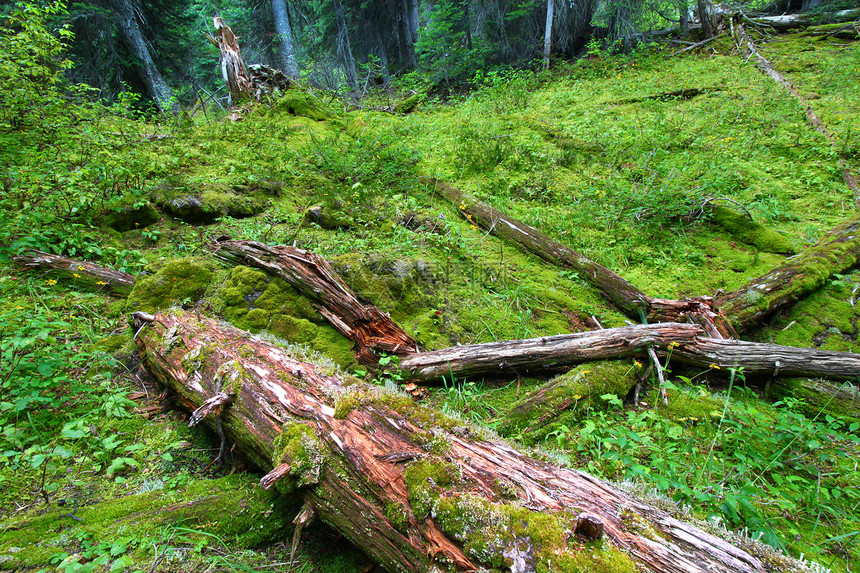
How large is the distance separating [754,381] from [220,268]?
18.9ft

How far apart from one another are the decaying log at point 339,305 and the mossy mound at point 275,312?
0.32 ft

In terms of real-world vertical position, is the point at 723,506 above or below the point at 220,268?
below

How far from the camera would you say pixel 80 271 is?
4074mm

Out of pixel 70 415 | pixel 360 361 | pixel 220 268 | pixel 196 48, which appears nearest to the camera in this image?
pixel 70 415

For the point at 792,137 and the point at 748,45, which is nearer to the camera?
the point at 792,137

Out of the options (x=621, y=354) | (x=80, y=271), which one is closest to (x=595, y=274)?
(x=621, y=354)

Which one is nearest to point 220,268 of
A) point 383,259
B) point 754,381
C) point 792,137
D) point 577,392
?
point 383,259

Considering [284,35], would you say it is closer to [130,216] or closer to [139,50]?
[139,50]

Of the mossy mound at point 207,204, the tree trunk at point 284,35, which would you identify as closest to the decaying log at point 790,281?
the mossy mound at point 207,204

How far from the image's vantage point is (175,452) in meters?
2.62

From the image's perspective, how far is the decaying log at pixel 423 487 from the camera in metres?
1.51

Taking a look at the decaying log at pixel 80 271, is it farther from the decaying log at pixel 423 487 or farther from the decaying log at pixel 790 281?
the decaying log at pixel 790 281

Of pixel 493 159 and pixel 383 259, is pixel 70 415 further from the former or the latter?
pixel 493 159

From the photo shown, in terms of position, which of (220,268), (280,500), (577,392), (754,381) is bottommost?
(754,381)
